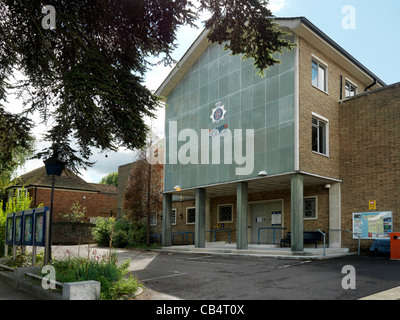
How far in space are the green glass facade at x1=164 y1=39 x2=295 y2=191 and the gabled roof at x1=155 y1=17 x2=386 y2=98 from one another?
0.42 m

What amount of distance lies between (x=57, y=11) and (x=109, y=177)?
6617 cm

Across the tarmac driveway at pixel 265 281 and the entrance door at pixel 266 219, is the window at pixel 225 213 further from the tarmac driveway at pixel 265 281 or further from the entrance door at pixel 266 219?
the tarmac driveway at pixel 265 281

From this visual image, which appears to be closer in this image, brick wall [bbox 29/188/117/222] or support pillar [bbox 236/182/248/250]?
support pillar [bbox 236/182/248/250]

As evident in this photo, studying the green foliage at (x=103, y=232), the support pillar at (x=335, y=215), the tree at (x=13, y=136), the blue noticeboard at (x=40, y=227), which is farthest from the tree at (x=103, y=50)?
the green foliage at (x=103, y=232)

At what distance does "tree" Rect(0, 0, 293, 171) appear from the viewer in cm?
923

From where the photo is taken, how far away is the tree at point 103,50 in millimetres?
9227

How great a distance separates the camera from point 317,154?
58.7 ft

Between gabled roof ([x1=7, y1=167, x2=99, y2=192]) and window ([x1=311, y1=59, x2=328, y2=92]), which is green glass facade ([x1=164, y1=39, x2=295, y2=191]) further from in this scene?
gabled roof ([x1=7, y1=167, x2=99, y2=192])

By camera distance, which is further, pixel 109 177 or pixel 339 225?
pixel 109 177

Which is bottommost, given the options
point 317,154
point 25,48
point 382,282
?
point 382,282

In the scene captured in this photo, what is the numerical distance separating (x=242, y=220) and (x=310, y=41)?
29.7ft

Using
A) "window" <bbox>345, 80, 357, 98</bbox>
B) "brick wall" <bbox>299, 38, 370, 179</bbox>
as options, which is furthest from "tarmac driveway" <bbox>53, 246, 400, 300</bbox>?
"window" <bbox>345, 80, 357, 98</bbox>
